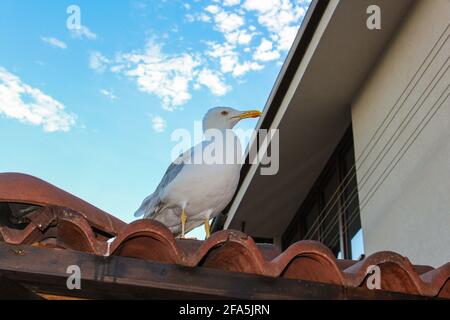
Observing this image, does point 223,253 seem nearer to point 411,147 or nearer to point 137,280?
point 137,280

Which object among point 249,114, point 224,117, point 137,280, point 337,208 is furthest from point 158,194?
point 337,208

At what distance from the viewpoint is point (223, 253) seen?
8.53ft

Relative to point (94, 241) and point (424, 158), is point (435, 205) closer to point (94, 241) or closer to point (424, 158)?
point (424, 158)

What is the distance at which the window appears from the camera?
23.2ft

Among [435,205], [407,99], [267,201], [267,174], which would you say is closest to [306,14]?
[407,99]

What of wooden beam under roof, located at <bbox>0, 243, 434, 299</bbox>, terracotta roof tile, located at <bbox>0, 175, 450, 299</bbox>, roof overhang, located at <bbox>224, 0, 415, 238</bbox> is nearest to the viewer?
wooden beam under roof, located at <bbox>0, 243, 434, 299</bbox>

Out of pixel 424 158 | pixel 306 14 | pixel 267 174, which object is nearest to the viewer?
pixel 424 158

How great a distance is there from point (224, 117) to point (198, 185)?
0.87 m

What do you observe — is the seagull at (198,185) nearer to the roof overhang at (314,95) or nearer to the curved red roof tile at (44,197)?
the roof overhang at (314,95)

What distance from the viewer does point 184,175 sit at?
466 centimetres

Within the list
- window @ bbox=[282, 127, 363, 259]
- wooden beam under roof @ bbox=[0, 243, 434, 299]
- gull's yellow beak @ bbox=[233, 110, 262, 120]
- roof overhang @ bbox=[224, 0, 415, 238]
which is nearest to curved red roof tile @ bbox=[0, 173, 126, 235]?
wooden beam under roof @ bbox=[0, 243, 434, 299]

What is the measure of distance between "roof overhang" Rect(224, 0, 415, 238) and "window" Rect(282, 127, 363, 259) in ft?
0.41

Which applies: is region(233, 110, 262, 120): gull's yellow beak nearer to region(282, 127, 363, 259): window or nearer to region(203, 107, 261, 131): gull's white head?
region(203, 107, 261, 131): gull's white head
